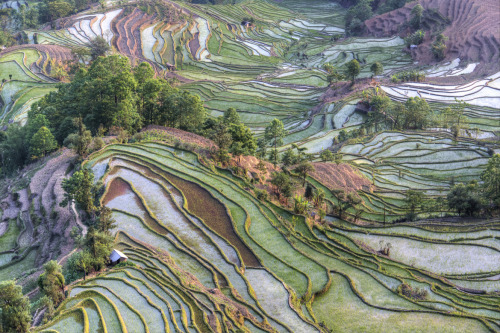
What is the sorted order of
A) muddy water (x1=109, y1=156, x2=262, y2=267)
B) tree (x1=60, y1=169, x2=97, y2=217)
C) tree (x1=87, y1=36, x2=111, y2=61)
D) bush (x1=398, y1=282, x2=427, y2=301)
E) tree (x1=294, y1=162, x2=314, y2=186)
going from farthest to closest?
tree (x1=87, y1=36, x2=111, y2=61), tree (x1=294, y1=162, x2=314, y2=186), tree (x1=60, y1=169, x2=97, y2=217), muddy water (x1=109, y1=156, x2=262, y2=267), bush (x1=398, y1=282, x2=427, y2=301)

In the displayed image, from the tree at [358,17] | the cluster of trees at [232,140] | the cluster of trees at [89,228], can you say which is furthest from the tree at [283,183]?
the tree at [358,17]

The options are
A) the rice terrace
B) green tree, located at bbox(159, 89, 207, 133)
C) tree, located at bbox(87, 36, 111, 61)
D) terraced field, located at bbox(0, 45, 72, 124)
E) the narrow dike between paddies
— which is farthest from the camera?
tree, located at bbox(87, 36, 111, 61)

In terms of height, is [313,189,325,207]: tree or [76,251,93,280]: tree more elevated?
[76,251,93,280]: tree

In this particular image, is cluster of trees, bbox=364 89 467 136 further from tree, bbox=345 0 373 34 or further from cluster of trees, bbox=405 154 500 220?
tree, bbox=345 0 373 34

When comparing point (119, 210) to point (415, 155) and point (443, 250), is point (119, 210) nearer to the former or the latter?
point (443, 250)

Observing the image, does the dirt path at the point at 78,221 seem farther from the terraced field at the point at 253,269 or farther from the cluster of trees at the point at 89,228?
the terraced field at the point at 253,269

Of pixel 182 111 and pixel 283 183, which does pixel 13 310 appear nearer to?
pixel 283 183

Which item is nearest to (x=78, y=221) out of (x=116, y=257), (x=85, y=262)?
(x=116, y=257)

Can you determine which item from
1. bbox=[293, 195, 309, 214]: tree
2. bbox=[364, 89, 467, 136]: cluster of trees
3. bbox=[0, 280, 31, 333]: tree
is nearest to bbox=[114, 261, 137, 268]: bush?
bbox=[0, 280, 31, 333]: tree
